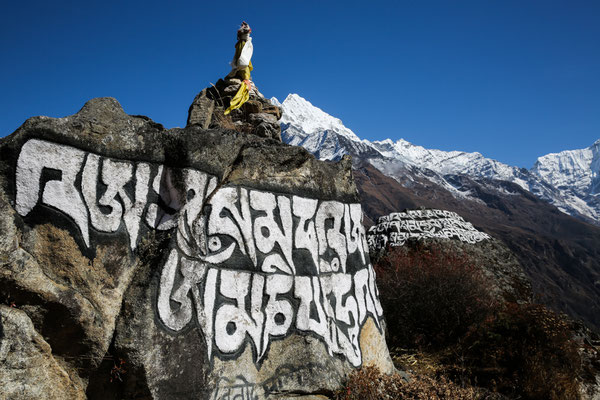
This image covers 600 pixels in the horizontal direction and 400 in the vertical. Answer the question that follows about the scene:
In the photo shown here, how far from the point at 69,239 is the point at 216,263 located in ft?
4.58

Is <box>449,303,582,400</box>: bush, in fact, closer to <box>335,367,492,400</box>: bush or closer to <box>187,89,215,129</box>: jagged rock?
<box>335,367,492,400</box>: bush

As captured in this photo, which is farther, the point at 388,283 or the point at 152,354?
the point at 388,283

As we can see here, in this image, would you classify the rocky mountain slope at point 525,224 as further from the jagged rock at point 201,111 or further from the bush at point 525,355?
the jagged rock at point 201,111

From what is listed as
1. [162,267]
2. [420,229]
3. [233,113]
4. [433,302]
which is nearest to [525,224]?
[420,229]

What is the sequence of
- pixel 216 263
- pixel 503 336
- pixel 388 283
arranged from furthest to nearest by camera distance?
1. pixel 388 283
2. pixel 503 336
3. pixel 216 263

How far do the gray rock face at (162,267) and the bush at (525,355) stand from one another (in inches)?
94.3

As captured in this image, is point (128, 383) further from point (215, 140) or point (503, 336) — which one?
point (503, 336)

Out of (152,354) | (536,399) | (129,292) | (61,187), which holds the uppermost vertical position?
(61,187)

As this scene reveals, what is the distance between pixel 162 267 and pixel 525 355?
216 inches

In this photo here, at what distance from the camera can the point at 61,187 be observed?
143 inches

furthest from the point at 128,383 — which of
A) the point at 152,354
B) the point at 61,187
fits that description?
the point at 61,187

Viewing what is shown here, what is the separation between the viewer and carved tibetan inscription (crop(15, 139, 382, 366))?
3711 millimetres

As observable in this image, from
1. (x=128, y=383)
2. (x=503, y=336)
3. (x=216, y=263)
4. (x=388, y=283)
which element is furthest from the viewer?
(x=388, y=283)

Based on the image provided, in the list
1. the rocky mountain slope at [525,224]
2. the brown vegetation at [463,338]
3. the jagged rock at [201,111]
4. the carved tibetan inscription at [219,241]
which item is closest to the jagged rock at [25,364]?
the carved tibetan inscription at [219,241]
